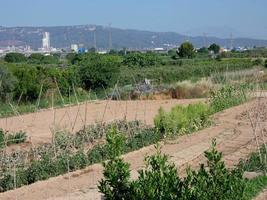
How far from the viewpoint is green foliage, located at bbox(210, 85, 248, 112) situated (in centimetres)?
2196

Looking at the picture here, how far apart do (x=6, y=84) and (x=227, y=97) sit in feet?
32.3

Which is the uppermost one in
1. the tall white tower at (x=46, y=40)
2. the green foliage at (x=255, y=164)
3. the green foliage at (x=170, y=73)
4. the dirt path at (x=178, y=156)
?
the green foliage at (x=255, y=164)

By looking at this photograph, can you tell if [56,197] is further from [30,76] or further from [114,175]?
[30,76]

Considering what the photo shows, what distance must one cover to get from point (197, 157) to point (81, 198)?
4.12 metres

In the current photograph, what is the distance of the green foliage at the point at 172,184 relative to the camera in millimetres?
5215

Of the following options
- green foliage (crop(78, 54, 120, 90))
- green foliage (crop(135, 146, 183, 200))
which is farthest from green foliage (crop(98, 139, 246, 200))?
green foliage (crop(78, 54, 120, 90))

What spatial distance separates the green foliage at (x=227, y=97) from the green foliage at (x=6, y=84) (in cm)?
911

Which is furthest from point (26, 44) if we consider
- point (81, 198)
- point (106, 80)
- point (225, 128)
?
point (81, 198)

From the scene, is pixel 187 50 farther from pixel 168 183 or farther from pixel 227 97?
pixel 168 183

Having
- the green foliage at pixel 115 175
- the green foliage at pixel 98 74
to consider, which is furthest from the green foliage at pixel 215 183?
the green foliage at pixel 98 74

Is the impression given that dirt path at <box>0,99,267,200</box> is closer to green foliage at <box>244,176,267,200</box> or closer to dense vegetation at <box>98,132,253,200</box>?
green foliage at <box>244,176,267,200</box>

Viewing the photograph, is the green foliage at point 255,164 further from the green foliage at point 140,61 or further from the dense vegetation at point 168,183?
the green foliage at point 140,61

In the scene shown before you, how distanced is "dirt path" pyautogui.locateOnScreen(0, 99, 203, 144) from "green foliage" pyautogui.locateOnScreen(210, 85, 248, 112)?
2466 millimetres

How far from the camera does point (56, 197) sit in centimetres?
954
